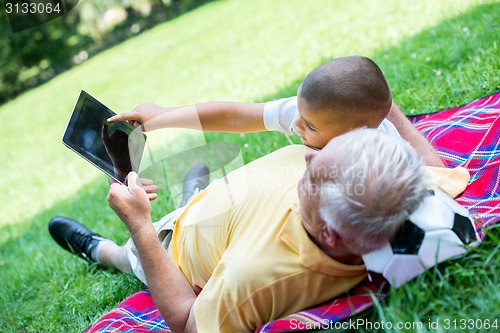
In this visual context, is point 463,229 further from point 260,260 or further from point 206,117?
point 206,117

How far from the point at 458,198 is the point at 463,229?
547 millimetres

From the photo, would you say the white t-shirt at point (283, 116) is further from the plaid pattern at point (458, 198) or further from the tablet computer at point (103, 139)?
the tablet computer at point (103, 139)

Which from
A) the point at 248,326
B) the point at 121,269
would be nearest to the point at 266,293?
the point at 248,326

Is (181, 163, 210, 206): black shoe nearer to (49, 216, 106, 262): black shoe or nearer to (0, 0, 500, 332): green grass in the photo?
(0, 0, 500, 332): green grass

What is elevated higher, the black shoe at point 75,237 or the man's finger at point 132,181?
the man's finger at point 132,181

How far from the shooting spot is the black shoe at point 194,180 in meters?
3.38

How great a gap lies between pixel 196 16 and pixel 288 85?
1114 cm

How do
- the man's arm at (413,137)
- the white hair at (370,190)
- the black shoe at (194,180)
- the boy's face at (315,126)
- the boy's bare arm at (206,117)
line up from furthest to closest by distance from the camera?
the black shoe at (194,180) < the boy's bare arm at (206,117) < the man's arm at (413,137) < the boy's face at (315,126) < the white hair at (370,190)

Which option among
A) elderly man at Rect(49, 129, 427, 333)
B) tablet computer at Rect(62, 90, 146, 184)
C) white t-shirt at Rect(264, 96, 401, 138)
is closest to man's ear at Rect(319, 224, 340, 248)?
elderly man at Rect(49, 129, 427, 333)

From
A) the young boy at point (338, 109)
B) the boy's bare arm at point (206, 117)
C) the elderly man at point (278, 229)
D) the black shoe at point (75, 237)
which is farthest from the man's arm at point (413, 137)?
the black shoe at point (75, 237)

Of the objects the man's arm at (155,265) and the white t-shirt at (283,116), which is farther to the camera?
the white t-shirt at (283,116)

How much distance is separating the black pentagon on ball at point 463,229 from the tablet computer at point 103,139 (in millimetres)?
1333

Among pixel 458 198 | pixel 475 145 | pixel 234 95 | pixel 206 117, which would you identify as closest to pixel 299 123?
pixel 206 117

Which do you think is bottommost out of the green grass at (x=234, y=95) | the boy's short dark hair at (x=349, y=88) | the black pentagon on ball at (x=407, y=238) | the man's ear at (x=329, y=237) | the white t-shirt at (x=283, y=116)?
the green grass at (x=234, y=95)
